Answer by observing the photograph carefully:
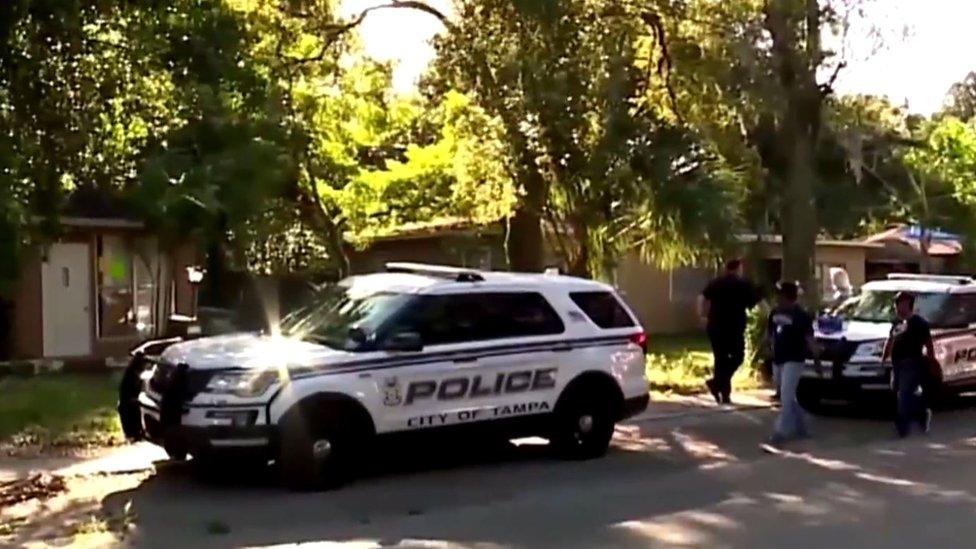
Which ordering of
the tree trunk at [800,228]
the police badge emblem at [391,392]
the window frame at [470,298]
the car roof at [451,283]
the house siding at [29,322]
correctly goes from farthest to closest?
the house siding at [29,322] < the tree trunk at [800,228] < the car roof at [451,283] < the window frame at [470,298] < the police badge emblem at [391,392]

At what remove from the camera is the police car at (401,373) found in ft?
38.5

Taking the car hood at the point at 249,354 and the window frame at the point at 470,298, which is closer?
the car hood at the point at 249,354

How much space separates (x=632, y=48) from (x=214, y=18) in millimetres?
9273

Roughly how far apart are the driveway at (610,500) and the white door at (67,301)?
12.8 m

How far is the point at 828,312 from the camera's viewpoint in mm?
19375

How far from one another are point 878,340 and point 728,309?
6.02ft

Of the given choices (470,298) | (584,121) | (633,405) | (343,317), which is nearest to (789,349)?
(633,405)

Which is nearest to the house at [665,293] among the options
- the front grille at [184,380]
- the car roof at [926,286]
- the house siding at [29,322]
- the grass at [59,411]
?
the house siding at [29,322]

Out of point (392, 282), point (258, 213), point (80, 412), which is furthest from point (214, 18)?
point (80, 412)

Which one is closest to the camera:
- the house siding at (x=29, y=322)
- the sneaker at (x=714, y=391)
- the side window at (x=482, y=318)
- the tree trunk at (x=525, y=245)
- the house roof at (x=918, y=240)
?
the side window at (x=482, y=318)

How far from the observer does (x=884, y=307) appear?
18641mm

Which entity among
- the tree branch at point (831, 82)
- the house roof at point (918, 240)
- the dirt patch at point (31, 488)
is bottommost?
the dirt patch at point (31, 488)

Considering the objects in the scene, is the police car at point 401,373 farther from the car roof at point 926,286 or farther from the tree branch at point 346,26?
the tree branch at point 346,26

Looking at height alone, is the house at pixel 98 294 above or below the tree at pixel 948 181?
below
